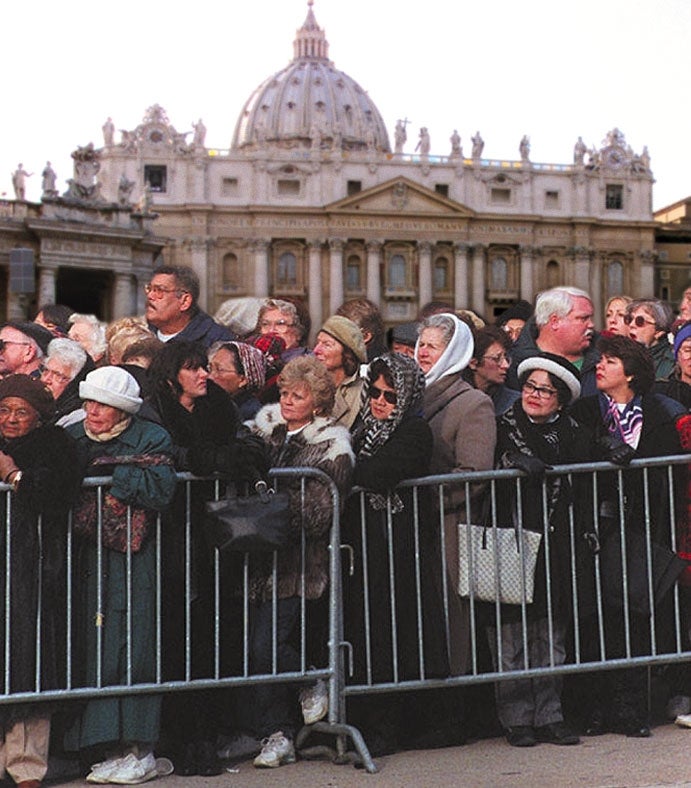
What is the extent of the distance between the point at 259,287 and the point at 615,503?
54.1 metres

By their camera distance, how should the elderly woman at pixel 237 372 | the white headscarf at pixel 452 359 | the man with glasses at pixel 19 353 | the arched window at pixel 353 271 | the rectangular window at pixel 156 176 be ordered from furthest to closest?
the arched window at pixel 353 271, the rectangular window at pixel 156 176, the man with glasses at pixel 19 353, the elderly woman at pixel 237 372, the white headscarf at pixel 452 359

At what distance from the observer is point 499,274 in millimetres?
61281

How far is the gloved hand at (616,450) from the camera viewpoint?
4773mm

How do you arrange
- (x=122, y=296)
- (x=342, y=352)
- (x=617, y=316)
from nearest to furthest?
(x=342, y=352), (x=617, y=316), (x=122, y=296)

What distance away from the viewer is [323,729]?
4.48 m

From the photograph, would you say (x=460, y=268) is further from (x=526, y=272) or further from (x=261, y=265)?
(x=261, y=265)

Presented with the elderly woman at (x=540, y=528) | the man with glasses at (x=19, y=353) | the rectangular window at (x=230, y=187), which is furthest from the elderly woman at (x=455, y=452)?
the rectangular window at (x=230, y=187)

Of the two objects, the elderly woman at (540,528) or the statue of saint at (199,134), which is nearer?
the elderly woman at (540,528)

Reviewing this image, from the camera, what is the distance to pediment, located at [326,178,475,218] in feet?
191

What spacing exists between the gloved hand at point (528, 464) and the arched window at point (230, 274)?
54.4 metres

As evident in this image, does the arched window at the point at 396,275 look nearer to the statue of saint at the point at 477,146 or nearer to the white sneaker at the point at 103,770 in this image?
the statue of saint at the point at 477,146

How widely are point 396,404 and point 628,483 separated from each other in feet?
3.49

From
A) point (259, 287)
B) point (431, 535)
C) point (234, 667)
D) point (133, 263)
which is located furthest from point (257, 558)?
point (259, 287)

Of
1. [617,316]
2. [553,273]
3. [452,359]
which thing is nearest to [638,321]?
[617,316]
